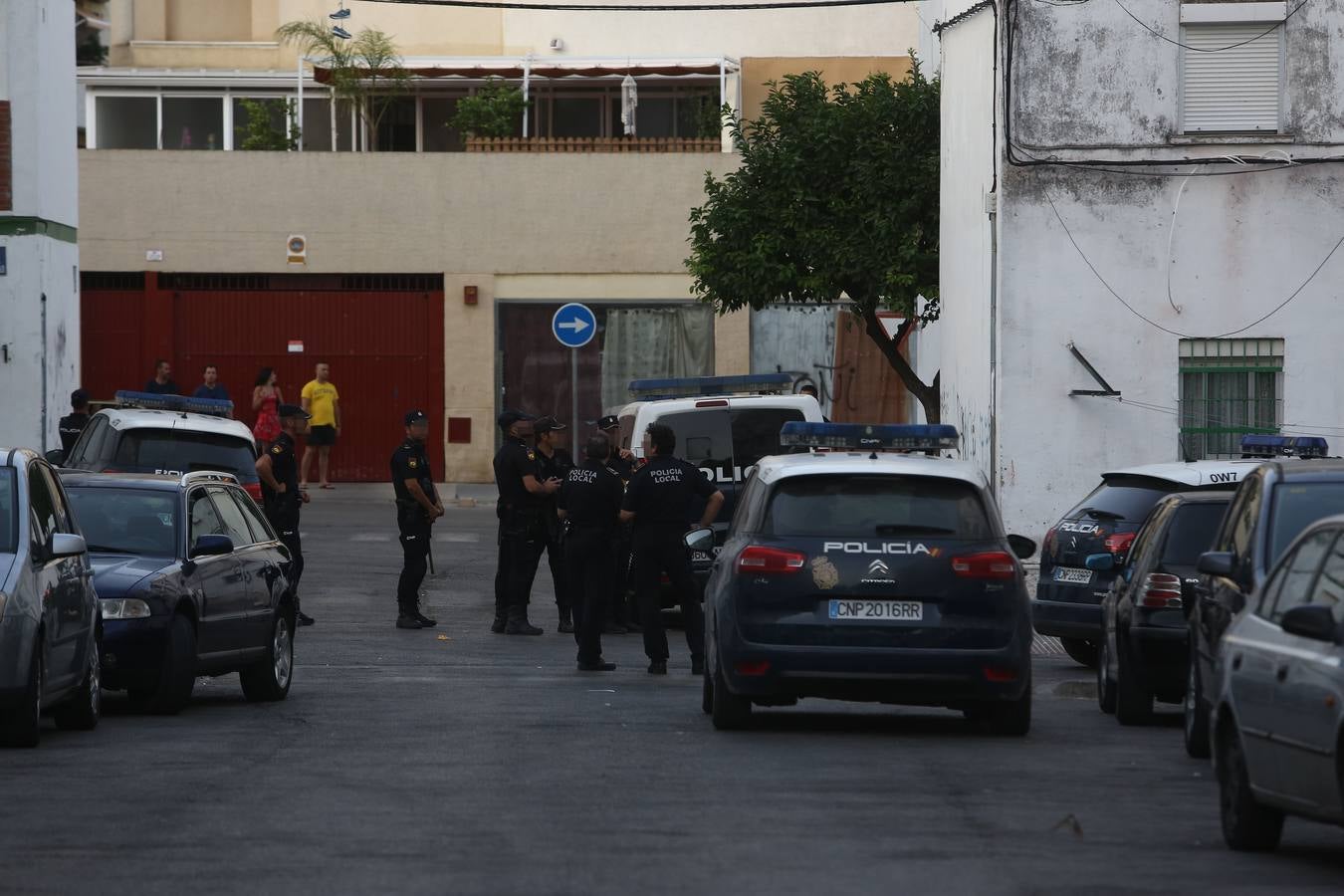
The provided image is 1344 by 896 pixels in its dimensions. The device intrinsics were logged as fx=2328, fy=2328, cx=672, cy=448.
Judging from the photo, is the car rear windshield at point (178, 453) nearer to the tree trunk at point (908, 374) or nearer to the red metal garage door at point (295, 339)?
the tree trunk at point (908, 374)

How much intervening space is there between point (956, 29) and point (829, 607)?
17366 millimetres

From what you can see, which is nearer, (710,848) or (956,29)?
(710,848)

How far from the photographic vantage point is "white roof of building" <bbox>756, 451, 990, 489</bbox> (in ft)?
40.9

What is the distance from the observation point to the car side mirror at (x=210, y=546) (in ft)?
45.3

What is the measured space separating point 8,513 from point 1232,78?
1628 centimetres

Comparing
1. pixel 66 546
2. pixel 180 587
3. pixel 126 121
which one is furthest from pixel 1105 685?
pixel 126 121

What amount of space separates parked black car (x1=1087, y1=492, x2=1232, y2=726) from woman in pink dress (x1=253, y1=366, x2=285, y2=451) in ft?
64.6

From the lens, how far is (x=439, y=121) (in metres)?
43.9

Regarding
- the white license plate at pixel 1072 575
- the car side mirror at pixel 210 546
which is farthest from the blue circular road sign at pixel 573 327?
the car side mirror at pixel 210 546

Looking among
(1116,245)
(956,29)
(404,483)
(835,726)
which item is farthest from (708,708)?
(956,29)

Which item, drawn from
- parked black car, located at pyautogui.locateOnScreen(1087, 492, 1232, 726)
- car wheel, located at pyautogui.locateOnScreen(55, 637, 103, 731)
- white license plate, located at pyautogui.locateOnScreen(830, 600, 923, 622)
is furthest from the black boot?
white license plate, located at pyautogui.locateOnScreen(830, 600, 923, 622)

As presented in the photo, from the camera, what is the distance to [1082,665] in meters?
18.2

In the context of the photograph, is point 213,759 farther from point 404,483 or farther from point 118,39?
point 118,39

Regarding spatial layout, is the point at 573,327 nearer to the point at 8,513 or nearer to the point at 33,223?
the point at 33,223
